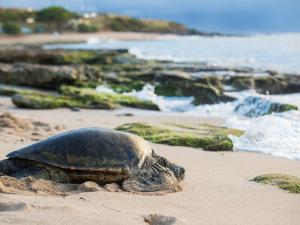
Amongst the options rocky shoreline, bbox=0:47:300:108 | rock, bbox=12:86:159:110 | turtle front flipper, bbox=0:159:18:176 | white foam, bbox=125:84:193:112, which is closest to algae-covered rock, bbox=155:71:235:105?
rocky shoreline, bbox=0:47:300:108

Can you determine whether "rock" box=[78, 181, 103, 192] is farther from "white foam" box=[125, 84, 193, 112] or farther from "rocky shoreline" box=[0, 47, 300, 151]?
"white foam" box=[125, 84, 193, 112]

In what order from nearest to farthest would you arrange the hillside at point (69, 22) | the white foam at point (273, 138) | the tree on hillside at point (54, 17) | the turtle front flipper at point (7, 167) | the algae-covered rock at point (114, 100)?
the turtle front flipper at point (7, 167), the white foam at point (273, 138), the algae-covered rock at point (114, 100), the hillside at point (69, 22), the tree on hillside at point (54, 17)

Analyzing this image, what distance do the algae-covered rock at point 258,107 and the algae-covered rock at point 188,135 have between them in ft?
8.79

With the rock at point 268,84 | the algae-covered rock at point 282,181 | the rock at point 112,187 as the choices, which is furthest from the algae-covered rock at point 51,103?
the rock at point 112,187

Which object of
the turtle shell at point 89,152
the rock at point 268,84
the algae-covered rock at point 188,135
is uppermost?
the turtle shell at point 89,152

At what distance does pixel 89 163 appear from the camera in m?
4.96

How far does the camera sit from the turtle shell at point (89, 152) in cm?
494

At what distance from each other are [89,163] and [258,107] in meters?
8.12

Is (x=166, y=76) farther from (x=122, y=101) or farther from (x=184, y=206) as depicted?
(x=184, y=206)

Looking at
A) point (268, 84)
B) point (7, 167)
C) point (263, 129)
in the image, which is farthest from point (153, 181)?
point (268, 84)

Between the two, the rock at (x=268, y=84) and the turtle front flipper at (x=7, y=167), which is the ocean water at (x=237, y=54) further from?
the turtle front flipper at (x=7, y=167)

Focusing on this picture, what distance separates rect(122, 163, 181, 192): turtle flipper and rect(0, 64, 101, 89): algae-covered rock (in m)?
11.3

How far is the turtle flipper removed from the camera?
4.94 m

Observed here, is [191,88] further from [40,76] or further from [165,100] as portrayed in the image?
[40,76]
